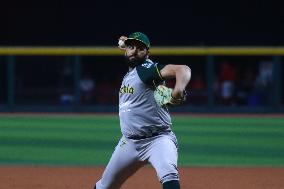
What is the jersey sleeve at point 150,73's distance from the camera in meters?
5.27

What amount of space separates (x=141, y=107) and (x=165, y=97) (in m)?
0.41

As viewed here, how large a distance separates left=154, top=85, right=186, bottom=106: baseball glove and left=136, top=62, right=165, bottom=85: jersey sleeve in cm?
7

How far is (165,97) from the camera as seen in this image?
5.12 meters

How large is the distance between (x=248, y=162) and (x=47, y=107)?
28.3 feet

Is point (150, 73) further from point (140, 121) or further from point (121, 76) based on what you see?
point (121, 76)

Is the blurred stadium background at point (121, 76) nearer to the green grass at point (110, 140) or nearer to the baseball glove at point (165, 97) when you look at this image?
the green grass at point (110, 140)

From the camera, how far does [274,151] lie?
1055 cm

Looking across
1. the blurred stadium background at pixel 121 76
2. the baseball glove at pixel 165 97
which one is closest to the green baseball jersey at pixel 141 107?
the baseball glove at pixel 165 97

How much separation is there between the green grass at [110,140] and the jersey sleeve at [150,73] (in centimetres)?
412

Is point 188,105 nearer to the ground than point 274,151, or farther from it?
nearer to the ground

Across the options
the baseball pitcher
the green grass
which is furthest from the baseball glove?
the green grass

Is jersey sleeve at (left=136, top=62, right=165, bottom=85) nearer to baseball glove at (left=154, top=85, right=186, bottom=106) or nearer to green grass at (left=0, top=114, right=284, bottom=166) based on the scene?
baseball glove at (left=154, top=85, right=186, bottom=106)
